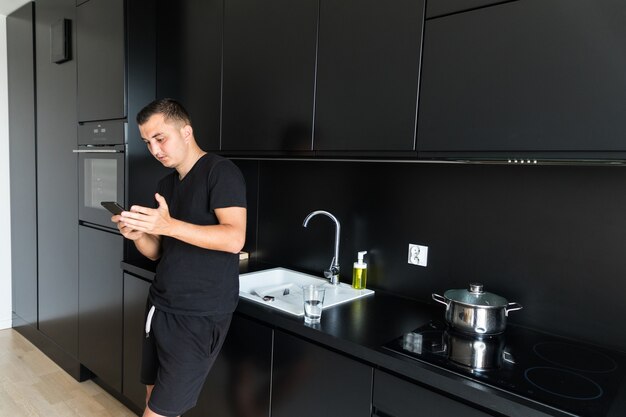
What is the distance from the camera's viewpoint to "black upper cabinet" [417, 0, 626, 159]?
3.52 ft

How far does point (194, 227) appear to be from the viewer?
139 cm

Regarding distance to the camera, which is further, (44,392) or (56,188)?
(56,188)

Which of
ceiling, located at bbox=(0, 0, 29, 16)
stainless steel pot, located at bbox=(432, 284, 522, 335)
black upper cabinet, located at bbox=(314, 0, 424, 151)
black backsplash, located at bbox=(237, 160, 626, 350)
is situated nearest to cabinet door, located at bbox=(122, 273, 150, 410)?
black backsplash, located at bbox=(237, 160, 626, 350)

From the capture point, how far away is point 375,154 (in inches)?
60.5

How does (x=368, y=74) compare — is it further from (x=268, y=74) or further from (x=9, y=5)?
(x=9, y=5)

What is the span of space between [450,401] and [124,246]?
1.82 m

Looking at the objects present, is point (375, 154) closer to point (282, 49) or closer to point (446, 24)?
point (446, 24)

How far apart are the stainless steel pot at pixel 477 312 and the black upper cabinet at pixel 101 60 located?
6.11 feet

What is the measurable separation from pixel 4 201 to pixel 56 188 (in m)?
0.92

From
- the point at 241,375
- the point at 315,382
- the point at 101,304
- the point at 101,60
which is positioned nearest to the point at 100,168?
the point at 101,60

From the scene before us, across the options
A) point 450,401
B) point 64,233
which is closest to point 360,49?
point 450,401

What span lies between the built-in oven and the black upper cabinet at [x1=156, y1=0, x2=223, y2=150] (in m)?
0.35

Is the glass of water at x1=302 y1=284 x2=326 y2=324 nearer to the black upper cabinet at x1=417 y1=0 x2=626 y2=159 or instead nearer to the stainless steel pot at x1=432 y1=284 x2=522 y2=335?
the stainless steel pot at x1=432 y1=284 x2=522 y2=335

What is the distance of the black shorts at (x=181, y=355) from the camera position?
4.98ft
